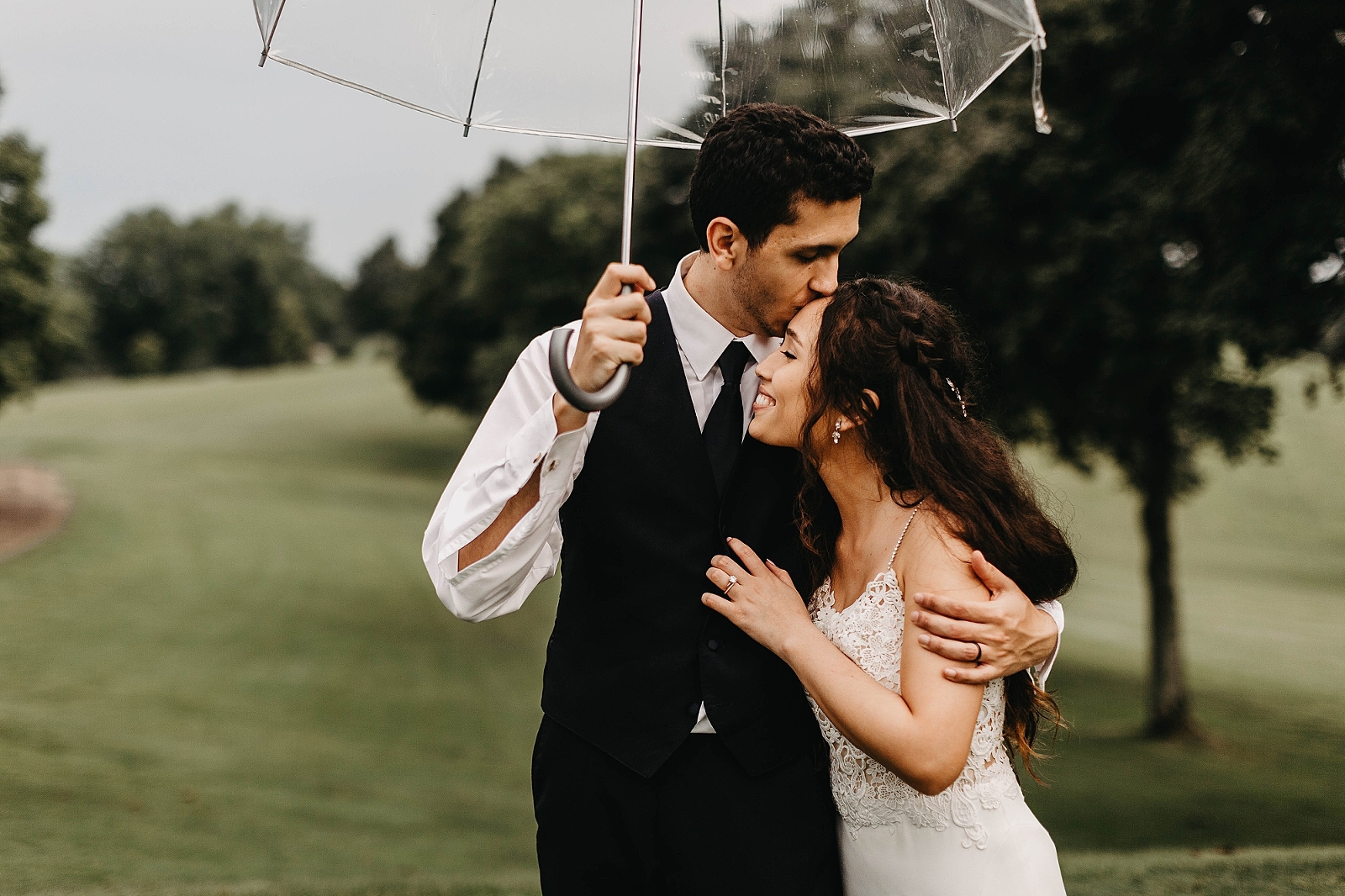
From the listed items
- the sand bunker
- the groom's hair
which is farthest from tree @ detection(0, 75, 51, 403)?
the sand bunker

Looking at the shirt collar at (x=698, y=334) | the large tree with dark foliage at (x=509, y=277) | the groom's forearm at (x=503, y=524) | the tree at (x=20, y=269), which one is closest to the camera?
the groom's forearm at (x=503, y=524)

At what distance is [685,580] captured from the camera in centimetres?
231

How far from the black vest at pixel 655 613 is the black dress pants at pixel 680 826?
53mm

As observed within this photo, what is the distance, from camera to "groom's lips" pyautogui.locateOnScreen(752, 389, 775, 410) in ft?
7.67

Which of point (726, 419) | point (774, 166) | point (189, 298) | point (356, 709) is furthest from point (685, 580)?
point (189, 298)

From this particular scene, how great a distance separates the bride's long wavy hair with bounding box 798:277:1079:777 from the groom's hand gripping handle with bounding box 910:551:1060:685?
0.28 ft

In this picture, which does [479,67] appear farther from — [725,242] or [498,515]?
[498,515]

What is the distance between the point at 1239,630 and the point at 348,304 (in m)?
80.3

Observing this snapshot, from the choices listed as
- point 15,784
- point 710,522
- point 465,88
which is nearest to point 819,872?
point 710,522

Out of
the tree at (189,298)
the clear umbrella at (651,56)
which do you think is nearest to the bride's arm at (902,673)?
the clear umbrella at (651,56)

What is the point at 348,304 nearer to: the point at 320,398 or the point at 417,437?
the point at 320,398

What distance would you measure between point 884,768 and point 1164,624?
461 inches

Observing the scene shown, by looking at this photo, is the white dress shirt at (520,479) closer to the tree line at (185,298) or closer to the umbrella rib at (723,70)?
the umbrella rib at (723,70)

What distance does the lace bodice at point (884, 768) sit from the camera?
7.36ft
